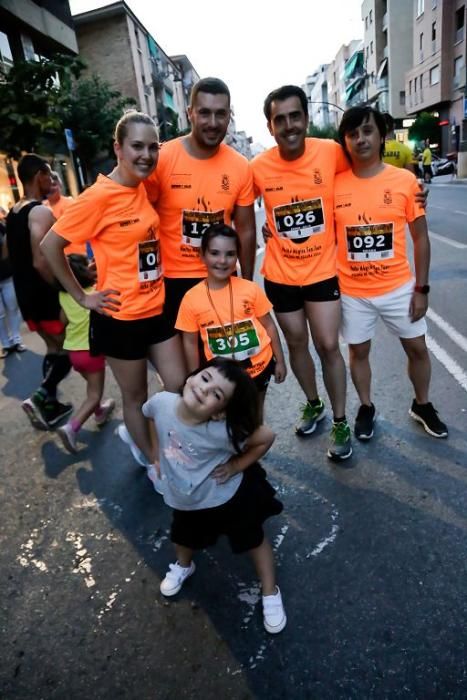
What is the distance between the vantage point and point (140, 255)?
8.37 feet

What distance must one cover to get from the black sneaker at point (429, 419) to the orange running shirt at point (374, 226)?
889 mm

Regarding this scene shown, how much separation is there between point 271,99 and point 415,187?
40.0 inches

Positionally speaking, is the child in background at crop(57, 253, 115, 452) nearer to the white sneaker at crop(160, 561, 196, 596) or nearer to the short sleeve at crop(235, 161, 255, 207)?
the short sleeve at crop(235, 161, 255, 207)

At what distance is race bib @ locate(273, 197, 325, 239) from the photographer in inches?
117

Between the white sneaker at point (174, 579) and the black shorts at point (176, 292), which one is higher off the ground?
the black shorts at point (176, 292)

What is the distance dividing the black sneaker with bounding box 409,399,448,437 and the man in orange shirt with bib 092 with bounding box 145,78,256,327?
1.79 meters

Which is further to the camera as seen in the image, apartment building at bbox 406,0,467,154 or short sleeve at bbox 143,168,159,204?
apartment building at bbox 406,0,467,154

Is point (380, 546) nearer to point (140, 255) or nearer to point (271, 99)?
point (140, 255)

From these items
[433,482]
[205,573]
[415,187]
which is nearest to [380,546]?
[433,482]

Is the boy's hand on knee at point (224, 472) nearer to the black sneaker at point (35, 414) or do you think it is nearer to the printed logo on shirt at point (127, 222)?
the printed logo on shirt at point (127, 222)

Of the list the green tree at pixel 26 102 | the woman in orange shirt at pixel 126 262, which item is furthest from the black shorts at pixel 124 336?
the green tree at pixel 26 102

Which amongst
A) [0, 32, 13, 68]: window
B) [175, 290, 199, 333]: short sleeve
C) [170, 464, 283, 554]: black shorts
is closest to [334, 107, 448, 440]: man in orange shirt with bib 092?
[175, 290, 199, 333]: short sleeve

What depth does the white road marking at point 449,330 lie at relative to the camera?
4781 millimetres

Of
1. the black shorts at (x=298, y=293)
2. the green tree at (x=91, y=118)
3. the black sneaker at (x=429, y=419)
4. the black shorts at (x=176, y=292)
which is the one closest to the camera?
the black shorts at (x=176, y=292)
